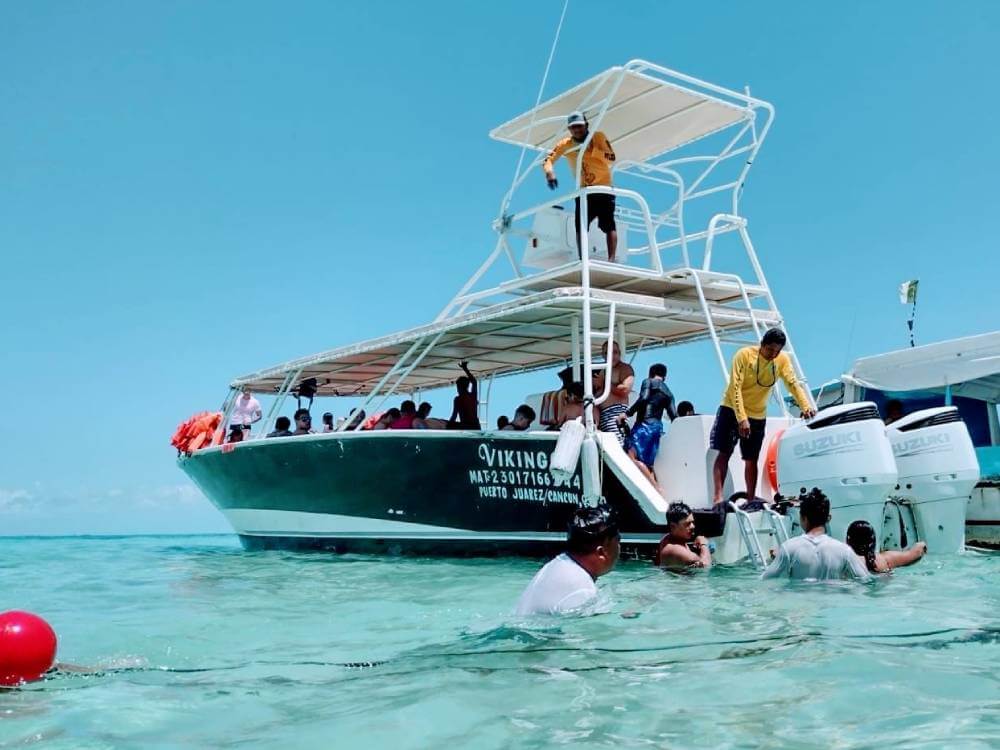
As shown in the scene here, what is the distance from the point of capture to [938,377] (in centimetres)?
1272

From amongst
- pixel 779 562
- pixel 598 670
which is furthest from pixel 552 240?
pixel 598 670

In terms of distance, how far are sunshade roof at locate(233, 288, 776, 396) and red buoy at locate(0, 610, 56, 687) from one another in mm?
5969

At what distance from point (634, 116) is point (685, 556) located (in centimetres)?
587

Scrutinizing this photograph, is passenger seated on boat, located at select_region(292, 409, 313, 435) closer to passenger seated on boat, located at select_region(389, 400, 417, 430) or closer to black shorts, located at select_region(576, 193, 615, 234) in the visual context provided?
passenger seated on boat, located at select_region(389, 400, 417, 430)

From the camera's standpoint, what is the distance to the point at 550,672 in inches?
155

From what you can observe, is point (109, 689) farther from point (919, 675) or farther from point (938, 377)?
point (938, 377)

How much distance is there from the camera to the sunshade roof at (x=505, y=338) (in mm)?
9720

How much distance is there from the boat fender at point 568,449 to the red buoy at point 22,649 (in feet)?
17.2

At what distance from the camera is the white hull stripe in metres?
9.94

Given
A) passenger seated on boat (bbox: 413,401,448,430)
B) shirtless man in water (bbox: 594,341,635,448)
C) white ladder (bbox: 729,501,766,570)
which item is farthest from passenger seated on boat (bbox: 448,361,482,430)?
white ladder (bbox: 729,501,766,570)

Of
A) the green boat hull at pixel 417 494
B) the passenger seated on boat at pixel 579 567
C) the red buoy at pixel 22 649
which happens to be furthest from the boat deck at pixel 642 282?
the red buoy at pixel 22 649

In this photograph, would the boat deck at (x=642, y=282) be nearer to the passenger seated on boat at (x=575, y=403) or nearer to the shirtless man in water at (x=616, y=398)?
the shirtless man in water at (x=616, y=398)

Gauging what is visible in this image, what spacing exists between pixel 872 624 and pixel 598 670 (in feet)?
5.99

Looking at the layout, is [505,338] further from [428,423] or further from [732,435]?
[732,435]
